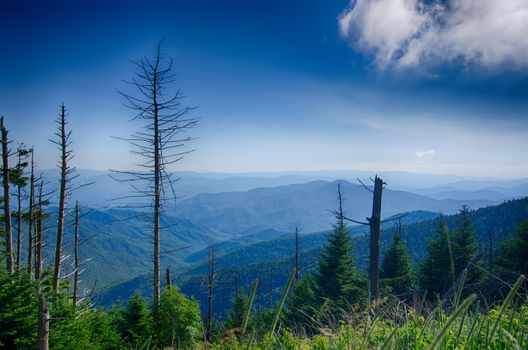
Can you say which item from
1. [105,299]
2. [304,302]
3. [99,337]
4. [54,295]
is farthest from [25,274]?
[105,299]

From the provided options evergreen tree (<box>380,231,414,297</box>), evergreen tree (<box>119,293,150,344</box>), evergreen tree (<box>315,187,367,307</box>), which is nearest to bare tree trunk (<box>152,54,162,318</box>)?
evergreen tree (<box>119,293,150,344</box>)

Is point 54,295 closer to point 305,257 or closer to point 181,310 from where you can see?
point 181,310

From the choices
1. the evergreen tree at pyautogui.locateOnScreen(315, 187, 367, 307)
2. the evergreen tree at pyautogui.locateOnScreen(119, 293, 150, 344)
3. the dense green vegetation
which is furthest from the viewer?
the evergreen tree at pyautogui.locateOnScreen(315, 187, 367, 307)

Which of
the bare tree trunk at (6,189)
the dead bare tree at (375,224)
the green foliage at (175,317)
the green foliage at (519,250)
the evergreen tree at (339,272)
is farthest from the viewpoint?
→ the evergreen tree at (339,272)

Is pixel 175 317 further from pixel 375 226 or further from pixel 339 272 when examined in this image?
pixel 339 272

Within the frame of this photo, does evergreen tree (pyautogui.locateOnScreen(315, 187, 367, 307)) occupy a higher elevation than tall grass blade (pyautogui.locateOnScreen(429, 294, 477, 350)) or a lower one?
lower

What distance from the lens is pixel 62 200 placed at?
511 inches

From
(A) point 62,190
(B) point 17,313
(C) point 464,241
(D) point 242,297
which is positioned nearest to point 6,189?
(A) point 62,190

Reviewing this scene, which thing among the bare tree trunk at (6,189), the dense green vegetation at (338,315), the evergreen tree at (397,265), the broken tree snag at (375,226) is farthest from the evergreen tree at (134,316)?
the evergreen tree at (397,265)

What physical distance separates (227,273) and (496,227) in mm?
103536

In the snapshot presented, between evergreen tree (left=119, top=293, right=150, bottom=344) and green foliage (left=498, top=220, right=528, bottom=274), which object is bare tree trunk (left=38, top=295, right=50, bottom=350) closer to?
evergreen tree (left=119, top=293, right=150, bottom=344)

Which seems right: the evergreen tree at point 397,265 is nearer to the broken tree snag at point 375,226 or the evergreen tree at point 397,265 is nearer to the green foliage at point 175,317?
the broken tree snag at point 375,226

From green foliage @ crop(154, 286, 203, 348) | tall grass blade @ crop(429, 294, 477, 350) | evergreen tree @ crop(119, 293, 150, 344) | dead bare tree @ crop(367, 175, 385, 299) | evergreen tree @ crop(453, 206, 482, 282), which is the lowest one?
evergreen tree @ crop(119, 293, 150, 344)

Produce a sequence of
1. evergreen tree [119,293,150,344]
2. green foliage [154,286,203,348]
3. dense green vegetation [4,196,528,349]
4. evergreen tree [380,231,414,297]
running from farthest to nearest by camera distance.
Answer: evergreen tree [380,231,414,297] → evergreen tree [119,293,150,344] → green foliage [154,286,203,348] → dense green vegetation [4,196,528,349]
